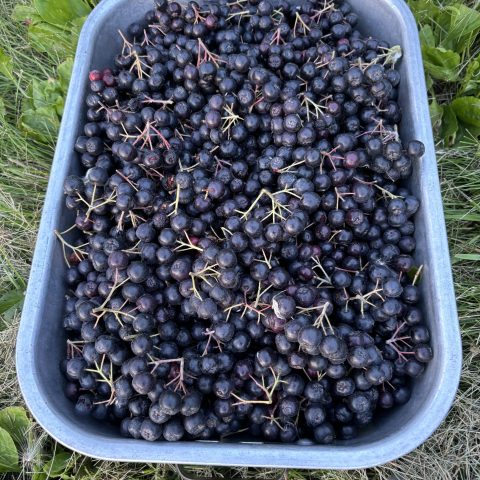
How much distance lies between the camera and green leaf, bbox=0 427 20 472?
5.74 ft

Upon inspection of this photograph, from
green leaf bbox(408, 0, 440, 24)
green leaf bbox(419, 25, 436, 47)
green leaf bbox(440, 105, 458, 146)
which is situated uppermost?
green leaf bbox(408, 0, 440, 24)

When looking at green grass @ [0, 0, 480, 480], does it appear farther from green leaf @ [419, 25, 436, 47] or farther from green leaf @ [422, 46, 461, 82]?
green leaf @ [419, 25, 436, 47]

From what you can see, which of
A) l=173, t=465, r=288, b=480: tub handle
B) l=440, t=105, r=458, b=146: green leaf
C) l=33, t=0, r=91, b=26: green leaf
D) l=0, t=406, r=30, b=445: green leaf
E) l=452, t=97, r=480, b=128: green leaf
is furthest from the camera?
l=33, t=0, r=91, b=26: green leaf

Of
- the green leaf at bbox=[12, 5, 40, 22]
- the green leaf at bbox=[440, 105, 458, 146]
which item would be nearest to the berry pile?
the green leaf at bbox=[440, 105, 458, 146]

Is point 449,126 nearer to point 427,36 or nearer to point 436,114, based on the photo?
point 436,114

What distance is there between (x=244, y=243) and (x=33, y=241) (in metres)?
1.22

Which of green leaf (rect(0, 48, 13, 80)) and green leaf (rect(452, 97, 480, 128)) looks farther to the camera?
green leaf (rect(0, 48, 13, 80))

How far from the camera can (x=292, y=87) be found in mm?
1655

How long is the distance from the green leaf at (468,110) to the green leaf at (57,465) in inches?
83.1

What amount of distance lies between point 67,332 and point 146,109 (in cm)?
78

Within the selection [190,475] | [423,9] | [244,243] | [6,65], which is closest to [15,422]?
[190,475]

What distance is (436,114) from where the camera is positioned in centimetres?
218

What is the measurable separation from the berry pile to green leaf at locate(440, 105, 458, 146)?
0.54 m

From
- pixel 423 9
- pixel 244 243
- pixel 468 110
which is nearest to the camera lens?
pixel 244 243
